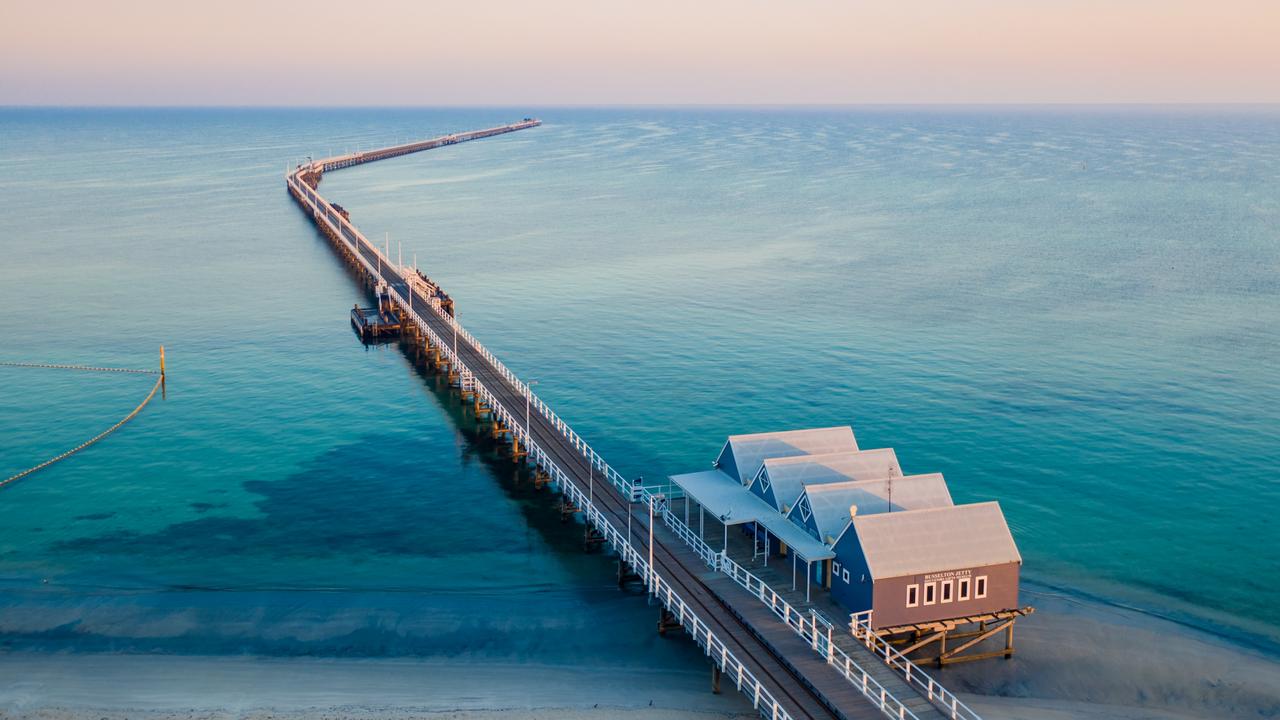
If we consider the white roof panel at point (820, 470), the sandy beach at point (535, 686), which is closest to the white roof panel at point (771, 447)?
the white roof panel at point (820, 470)

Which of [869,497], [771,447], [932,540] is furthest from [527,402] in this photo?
[932,540]

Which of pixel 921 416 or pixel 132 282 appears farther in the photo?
pixel 132 282

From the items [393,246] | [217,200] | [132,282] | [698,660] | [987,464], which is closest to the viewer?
[698,660]

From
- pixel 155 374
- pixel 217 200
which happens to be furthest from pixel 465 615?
pixel 217 200

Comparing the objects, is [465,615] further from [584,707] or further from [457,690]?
[584,707]

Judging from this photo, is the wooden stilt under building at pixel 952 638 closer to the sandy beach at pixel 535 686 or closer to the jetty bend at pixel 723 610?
the sandy beach at pixel 535 686

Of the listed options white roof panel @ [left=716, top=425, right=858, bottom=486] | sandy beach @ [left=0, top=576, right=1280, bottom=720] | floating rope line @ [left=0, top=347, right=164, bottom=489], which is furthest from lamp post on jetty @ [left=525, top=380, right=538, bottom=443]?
floating rope line @ [left=0, top=347, right=164, bottom=489]
